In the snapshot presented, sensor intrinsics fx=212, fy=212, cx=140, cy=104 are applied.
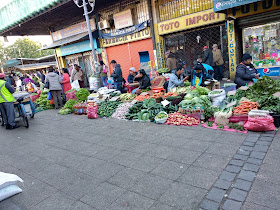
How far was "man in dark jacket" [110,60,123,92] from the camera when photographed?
9711 millimetres

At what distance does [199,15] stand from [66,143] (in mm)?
8661

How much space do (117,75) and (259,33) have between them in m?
6.69

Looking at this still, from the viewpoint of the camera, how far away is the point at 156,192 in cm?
311

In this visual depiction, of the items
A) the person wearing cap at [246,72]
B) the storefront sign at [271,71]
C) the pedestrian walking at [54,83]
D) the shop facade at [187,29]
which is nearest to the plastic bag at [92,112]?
the pedestrian walking at [54,83]

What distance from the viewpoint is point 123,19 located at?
13.1 m

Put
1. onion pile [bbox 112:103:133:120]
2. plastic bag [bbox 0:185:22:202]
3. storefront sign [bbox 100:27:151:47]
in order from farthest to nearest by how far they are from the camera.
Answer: storefront sign [bbox 100:27:151:47]
onion pile [bbox 112:103:133:120]
plastic bag [bbox 0:185:22:202]

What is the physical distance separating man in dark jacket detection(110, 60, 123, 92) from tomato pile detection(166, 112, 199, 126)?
4.33 metres

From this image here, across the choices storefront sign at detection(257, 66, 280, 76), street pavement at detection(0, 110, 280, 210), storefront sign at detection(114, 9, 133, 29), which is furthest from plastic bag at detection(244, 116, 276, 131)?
storefront sign at detection(114, 9, 133, 29)

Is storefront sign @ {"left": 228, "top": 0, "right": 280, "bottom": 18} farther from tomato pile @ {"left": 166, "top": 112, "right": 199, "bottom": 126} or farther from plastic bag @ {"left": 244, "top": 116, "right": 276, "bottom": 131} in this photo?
plastic bag @ {"left": 244, "top": 116, "right": 276, "bottom": 131}

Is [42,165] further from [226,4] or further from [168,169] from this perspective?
[226,4]

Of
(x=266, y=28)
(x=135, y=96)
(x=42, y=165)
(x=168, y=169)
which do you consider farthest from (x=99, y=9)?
(x=168, y=169)

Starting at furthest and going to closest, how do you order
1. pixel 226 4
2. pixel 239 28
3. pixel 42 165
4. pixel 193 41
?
1. pixel 193 41
2. pixel 239 28
3. pixel 226 4
4. pixel 42 165

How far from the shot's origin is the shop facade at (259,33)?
28.7 feet

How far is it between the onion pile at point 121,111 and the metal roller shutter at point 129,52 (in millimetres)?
5735
